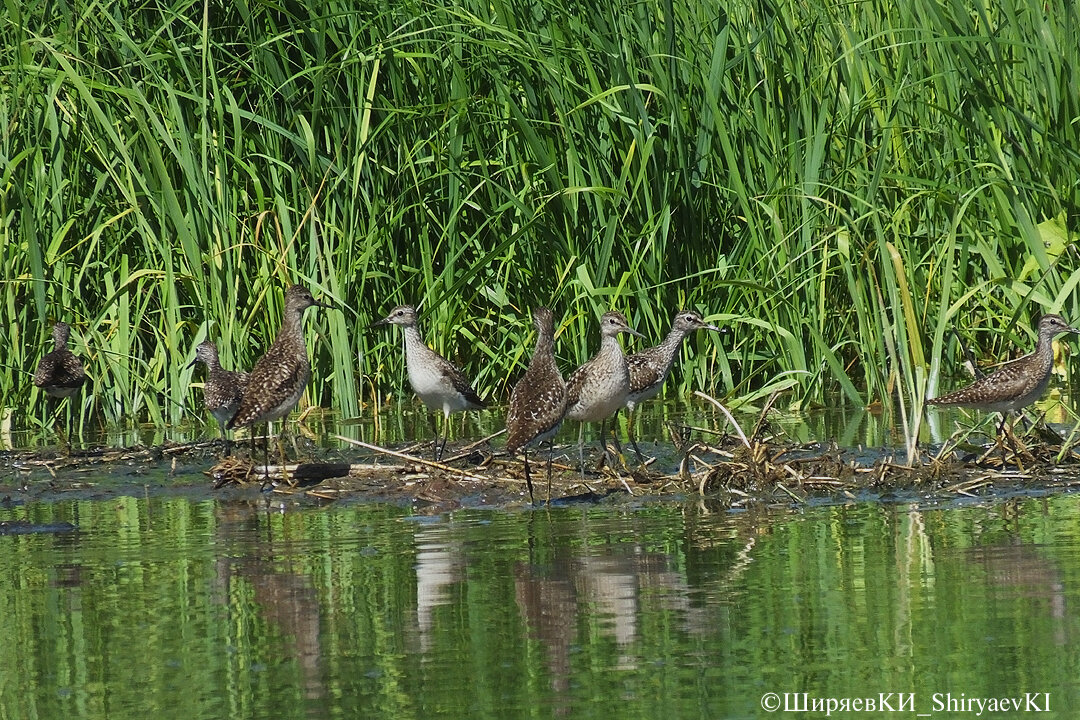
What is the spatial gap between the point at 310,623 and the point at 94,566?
5.67 ft

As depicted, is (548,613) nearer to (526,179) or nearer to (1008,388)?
(1008,388)

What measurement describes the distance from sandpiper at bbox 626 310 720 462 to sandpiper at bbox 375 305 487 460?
1.02m

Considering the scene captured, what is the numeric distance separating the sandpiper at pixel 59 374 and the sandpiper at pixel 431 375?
6.23 feet

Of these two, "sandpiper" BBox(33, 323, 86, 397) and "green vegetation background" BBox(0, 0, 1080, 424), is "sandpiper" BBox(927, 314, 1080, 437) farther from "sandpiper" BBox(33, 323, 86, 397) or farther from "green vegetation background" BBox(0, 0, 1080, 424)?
"sandpiper" BBox(33, 323, 86, 397)

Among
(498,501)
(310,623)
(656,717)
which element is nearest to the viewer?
(656,717)

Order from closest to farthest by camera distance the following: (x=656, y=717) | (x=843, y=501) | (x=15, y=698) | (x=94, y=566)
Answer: (x=656, y=717), (x=15, y=698), (x=94, y=566), (x=843, y=501)

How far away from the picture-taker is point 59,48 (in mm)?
12117

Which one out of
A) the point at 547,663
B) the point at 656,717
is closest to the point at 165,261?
the point at 547,663

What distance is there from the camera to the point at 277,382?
1041 cm

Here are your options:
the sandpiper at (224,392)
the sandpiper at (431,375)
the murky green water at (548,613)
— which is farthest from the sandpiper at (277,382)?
the murky green water at (548,613)

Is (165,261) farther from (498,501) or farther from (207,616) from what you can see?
(207,616)

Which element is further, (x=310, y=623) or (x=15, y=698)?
(x=310, y=623)

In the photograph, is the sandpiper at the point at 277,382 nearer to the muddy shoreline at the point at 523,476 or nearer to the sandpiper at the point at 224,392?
the sandpiper at the point at 224,392

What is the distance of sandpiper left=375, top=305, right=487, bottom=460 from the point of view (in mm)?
11156
